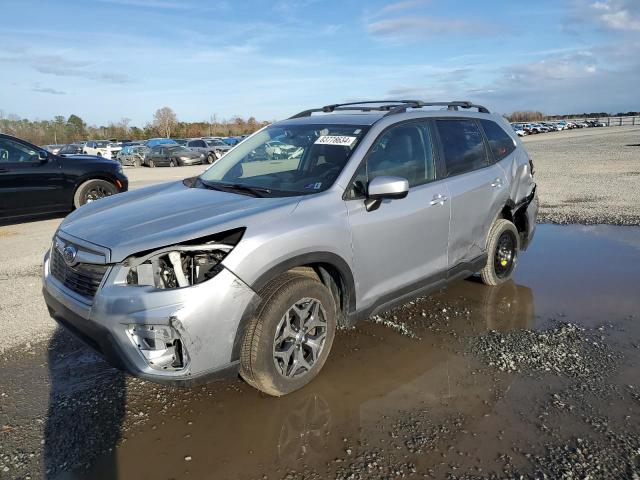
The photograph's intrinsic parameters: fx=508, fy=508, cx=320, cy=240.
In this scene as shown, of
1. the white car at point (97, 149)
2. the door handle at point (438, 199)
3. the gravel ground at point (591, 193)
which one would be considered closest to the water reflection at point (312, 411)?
the door handle at point (438, 199)

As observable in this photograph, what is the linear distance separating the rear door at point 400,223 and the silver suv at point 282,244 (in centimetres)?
1

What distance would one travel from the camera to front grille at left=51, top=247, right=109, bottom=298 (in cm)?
300

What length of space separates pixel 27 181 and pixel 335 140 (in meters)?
7.17

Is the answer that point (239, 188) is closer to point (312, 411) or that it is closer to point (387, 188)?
point (387, 188)

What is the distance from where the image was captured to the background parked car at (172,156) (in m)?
29.4

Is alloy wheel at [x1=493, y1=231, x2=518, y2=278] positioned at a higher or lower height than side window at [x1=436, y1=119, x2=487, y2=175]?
lower

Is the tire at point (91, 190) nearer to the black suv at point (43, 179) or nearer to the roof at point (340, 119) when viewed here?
the black suv at point (43, 179)

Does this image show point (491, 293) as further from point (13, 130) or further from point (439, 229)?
point (13, 130)

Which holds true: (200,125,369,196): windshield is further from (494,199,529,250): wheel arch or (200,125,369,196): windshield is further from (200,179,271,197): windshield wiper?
(494,199,529,250): wheel arch

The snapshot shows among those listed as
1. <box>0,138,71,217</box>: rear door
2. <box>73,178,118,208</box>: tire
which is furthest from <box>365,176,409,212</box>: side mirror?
<box>0,138,71,217</box>: rear door

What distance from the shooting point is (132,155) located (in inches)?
1296

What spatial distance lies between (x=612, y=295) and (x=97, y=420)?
467 centimetres

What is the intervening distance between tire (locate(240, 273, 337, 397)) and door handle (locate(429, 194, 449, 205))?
1306mm

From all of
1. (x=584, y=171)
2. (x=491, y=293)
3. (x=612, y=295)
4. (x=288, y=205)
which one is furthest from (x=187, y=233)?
(x=584, y=171)
